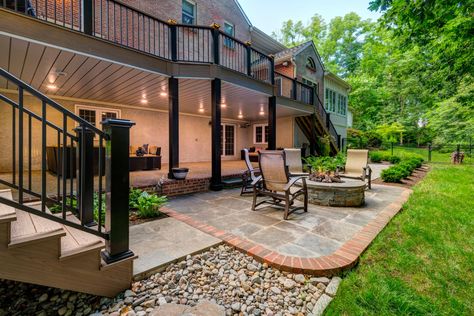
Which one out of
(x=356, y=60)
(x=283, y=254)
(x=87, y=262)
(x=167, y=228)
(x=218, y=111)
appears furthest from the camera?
(x=356, y=60)

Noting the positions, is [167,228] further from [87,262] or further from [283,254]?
[283,254]

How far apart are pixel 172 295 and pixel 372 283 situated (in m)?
1.83

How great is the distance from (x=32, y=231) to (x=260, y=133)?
12575 mm

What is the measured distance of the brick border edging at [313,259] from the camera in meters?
2.22

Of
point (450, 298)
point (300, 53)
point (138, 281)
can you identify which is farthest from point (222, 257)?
point (300, 53)

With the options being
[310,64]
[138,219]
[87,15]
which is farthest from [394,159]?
[87,15]

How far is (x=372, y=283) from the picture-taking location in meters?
2.07

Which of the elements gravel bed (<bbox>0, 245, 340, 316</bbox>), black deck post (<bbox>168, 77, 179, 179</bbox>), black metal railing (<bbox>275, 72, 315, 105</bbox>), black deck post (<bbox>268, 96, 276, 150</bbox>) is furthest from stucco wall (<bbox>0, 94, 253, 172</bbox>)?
gravel bed (<bbox>0, 245, 340, 316</bbox>)

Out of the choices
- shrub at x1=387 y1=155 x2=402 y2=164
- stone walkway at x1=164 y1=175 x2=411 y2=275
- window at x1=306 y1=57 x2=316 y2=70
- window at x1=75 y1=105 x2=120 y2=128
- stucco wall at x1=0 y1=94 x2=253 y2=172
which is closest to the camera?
stone walkway at x1=164 y1=175 x2=411 y2=275

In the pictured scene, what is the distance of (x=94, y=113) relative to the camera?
27.9 feet

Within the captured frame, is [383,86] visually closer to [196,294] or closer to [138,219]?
[138,219]

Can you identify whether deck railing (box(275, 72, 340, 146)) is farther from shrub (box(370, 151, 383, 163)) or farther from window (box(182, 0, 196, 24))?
window (box(182, 0, 196, 24))

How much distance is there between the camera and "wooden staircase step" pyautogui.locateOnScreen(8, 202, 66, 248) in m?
1.52

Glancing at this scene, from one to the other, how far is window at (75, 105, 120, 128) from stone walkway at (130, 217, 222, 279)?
6838mm
